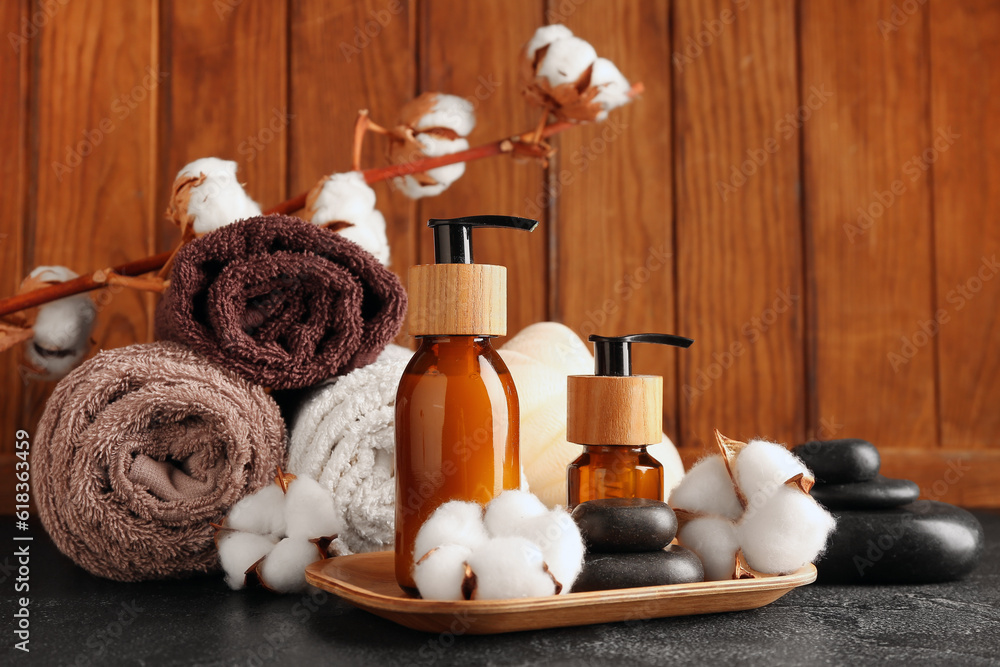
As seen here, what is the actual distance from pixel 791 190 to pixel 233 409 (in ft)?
2.25

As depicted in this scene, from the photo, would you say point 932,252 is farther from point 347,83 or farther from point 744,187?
point 347,83

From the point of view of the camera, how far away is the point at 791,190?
92cm

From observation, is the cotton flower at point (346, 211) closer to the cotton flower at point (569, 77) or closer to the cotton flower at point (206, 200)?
the cotton flower at point (206, 200)

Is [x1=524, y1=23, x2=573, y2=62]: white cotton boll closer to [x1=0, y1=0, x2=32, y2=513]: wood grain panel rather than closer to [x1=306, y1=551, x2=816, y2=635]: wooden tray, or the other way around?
[x1=306, y1=551, x2=816, y2=635]: wooden tray

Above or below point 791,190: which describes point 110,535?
below

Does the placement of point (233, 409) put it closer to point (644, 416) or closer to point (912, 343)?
point (644, 416)

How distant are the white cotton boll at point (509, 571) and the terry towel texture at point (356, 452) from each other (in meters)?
0.15

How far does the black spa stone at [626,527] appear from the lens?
0.42 metres

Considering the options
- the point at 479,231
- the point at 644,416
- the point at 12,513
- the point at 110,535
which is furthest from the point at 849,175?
the point at 12,513

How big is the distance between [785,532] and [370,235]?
378mm

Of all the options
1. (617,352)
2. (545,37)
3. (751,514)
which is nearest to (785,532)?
(751,514)

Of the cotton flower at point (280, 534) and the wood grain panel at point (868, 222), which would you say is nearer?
the cotton flower at point (280, 534)

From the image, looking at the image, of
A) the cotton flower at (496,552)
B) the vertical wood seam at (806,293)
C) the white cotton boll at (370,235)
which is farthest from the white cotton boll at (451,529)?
the vertical wood seam at (806,293)

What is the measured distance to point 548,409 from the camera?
2.08ft
